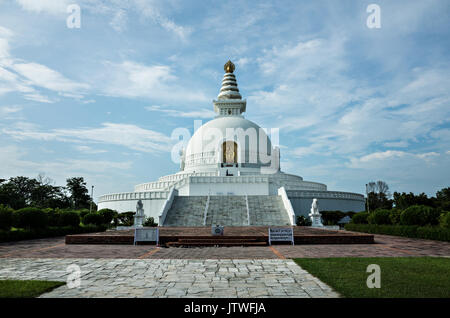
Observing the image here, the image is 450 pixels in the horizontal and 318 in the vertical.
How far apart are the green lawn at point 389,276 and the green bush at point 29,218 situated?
1549 centimetres

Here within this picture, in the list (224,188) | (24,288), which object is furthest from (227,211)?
(24,288)

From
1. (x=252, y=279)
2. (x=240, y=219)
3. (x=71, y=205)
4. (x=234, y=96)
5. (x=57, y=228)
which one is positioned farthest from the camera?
(x=71, y=205)

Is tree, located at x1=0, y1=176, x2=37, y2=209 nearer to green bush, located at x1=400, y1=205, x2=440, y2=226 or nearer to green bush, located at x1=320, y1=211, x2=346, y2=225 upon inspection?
green bush, located at x1=320, y1=211, x2=346, y2=225

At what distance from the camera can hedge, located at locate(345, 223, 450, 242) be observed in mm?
15742

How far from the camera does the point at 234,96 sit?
50.6 metres

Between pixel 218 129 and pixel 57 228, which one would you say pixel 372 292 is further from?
pixel 218 129

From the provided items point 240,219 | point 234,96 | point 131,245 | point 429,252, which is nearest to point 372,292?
point 429,252

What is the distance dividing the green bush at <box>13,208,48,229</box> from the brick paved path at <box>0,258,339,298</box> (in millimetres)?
9086

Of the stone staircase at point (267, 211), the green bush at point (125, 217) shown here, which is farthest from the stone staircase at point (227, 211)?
the green bush at point (125, 217)

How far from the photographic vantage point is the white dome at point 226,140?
4197 centimetres

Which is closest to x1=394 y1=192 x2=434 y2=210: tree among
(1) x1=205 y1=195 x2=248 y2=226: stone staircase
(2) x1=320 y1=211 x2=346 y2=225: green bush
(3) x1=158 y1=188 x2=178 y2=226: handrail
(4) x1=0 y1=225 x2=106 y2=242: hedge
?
(2) x1=320 y1=211 x2=346 y2=225: green bush

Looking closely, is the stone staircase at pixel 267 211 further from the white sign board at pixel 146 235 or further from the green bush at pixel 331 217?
the white sign board at pixel 146 235
